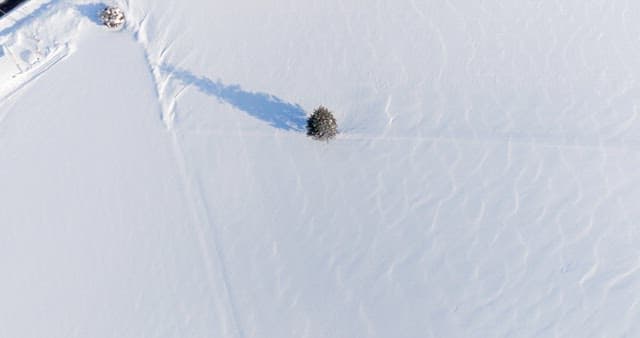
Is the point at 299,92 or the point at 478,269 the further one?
the point at 299,92

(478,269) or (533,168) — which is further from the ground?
(533,168)

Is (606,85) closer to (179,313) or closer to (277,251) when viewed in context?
(277,251)

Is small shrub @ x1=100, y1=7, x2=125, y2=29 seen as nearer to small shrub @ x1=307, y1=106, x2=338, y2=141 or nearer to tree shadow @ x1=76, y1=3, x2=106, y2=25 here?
tree shadow @ x1=76, y1=3, x2=106, y2=25

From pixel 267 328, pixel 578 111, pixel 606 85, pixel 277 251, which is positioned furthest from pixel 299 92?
pixel 606 85

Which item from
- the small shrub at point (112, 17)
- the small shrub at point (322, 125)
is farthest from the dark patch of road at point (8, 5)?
the small shrub at point (322, 125)

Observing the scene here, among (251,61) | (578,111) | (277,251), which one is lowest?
(277,251)
